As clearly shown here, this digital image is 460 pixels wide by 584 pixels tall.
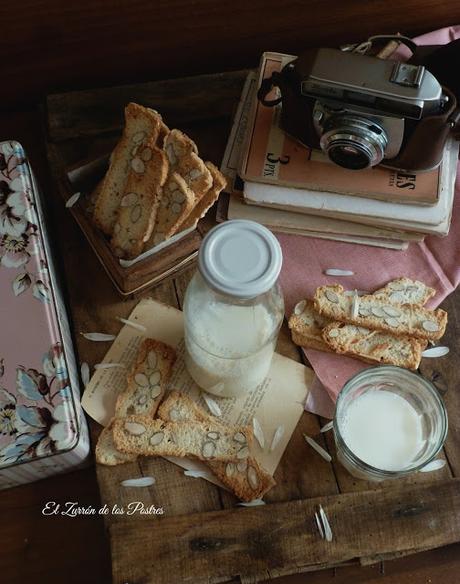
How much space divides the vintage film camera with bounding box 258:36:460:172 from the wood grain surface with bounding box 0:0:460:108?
96 millimetres

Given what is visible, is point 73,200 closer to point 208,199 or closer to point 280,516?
point 208,199

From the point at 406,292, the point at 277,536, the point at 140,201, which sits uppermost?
the point at 140,201

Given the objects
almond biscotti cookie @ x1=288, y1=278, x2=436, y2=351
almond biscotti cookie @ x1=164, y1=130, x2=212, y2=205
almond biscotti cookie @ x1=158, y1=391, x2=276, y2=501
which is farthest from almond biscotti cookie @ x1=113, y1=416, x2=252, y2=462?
almond biscotti cookie @ x1=164, y1=130, x2=212, y2=205

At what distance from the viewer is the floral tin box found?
0.60 m

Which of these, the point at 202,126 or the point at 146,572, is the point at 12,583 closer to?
the point at 146,572

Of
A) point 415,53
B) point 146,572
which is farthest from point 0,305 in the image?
point 415,53

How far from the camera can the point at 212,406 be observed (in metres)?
0.66

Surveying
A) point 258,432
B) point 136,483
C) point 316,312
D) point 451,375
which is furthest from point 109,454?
point 451,375

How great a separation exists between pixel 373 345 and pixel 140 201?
0.27 m

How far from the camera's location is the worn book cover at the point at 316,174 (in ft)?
2.31

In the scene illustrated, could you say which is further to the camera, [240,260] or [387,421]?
[387,421]

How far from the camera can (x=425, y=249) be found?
0.75 metres

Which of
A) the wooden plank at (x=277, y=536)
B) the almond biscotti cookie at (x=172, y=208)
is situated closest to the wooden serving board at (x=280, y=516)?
the wooden plank at (x=277, y=536)

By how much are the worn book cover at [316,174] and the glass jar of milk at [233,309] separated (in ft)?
0.51
